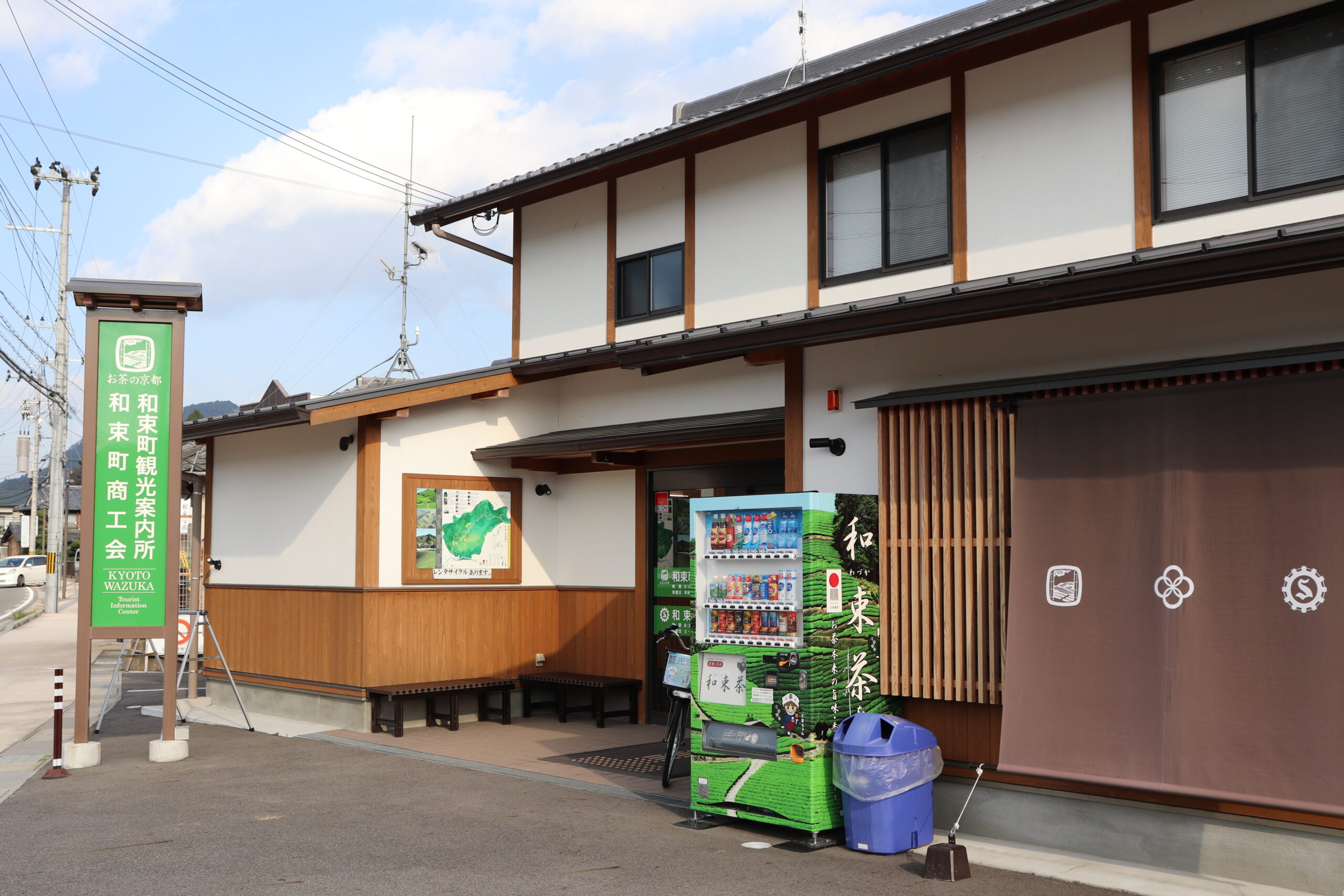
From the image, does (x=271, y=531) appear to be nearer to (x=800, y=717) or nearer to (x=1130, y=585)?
(x=800, y=717)

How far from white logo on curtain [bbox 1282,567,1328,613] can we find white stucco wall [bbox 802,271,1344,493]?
137cm

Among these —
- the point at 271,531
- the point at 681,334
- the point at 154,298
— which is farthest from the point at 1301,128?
the point at 271,531

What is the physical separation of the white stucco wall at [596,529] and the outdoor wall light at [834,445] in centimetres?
427

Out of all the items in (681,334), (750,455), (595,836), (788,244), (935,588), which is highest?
(788,244)

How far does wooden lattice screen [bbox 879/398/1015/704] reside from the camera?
7395mm

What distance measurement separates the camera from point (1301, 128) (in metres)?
7.21

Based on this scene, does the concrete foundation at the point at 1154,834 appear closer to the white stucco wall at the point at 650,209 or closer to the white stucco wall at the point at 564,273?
the white stucco wall at the point at 650,209

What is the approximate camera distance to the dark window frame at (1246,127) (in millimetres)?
7113

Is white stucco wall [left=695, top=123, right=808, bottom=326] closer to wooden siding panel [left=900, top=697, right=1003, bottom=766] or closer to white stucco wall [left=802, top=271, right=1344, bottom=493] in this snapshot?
white stucco wall [left=802, top=271, right=1344, bottom=493]

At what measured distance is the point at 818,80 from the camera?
9.44m

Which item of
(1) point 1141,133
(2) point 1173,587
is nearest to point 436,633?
(2) point 1173,587

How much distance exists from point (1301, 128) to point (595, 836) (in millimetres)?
6736

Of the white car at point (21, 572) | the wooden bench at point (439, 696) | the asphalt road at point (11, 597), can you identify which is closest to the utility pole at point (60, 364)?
the asphalt road at point (11, 597)

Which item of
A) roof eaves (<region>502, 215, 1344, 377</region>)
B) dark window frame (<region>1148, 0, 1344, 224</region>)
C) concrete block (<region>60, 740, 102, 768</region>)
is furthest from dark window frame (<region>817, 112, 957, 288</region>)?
concrete block (<region>60, 740, 102, 768</region>)
